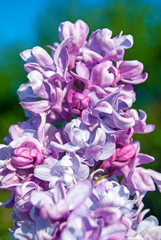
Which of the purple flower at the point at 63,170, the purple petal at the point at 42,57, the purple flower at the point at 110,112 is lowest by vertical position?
the purple flower at the point at 63,170

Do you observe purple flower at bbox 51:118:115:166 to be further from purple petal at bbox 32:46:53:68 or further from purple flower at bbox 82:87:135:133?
purple petal at bbox 32:46:53:68

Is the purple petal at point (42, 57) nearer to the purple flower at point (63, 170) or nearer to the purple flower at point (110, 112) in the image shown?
the purple flower at point (110, 112)

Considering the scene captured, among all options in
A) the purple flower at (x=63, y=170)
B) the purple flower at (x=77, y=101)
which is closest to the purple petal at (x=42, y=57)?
the purple flower at (x=77, y=101)

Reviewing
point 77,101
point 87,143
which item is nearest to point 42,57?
point 77,101

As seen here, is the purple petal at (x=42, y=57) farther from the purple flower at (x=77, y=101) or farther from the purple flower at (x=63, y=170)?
the purple flower at (x=63, y=170)

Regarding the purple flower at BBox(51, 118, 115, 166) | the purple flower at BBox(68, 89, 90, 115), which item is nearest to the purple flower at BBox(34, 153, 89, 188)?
the purple flower at BBox(51, 118, 115, 166)

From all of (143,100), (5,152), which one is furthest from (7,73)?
(5,152)

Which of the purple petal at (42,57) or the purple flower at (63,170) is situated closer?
the purple flower at (63,170)

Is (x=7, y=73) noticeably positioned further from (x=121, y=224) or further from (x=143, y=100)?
(x=121, y=224)

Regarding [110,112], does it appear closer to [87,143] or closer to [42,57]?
[87,143]

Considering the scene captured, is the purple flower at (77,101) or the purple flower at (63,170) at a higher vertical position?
the purple flower at (77,101)

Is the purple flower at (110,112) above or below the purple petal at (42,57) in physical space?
below
